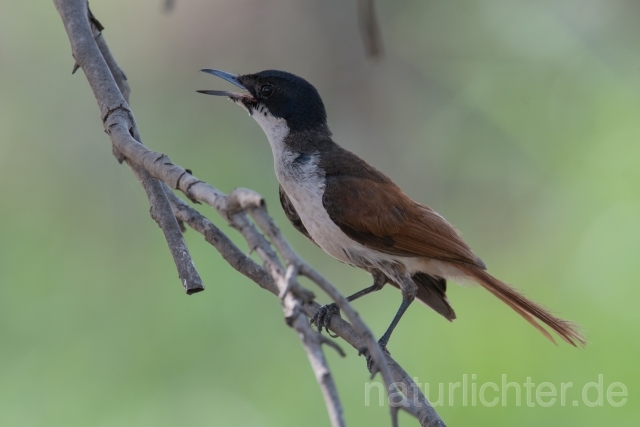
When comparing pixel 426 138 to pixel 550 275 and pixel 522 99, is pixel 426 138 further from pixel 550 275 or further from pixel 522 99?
pixel 550 275

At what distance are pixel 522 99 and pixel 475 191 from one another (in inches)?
35.2

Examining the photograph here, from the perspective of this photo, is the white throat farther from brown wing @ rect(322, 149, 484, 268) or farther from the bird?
brown wing @ rect(322, 149, 484, 268)

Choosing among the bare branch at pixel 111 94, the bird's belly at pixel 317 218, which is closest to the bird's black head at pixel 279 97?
the bird's belly at pixel 317 218

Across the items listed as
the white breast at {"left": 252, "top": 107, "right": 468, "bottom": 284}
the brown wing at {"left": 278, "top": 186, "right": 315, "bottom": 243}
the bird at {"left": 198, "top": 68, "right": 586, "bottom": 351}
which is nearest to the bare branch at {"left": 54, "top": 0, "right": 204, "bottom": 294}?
the bird at {"left": 198, "top": 68, "right": 586, "bottom": 351}

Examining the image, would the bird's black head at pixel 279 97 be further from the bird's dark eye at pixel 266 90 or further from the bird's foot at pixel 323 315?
the bird's foot at pixel 323 315

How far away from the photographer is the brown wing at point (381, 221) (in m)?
3.53

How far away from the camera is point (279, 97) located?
382cm

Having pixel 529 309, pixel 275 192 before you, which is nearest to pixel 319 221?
pixel 529 309

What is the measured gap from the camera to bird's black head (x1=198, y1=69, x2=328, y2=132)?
3803 mm

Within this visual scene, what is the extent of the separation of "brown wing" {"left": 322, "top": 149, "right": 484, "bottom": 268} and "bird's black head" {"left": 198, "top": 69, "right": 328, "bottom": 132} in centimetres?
33

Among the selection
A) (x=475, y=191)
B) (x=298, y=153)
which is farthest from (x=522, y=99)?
(x=298, y=153)

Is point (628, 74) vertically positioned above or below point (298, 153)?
above

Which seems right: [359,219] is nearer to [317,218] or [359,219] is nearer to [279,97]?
[317,218]

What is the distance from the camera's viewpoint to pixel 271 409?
4418 millimetres
